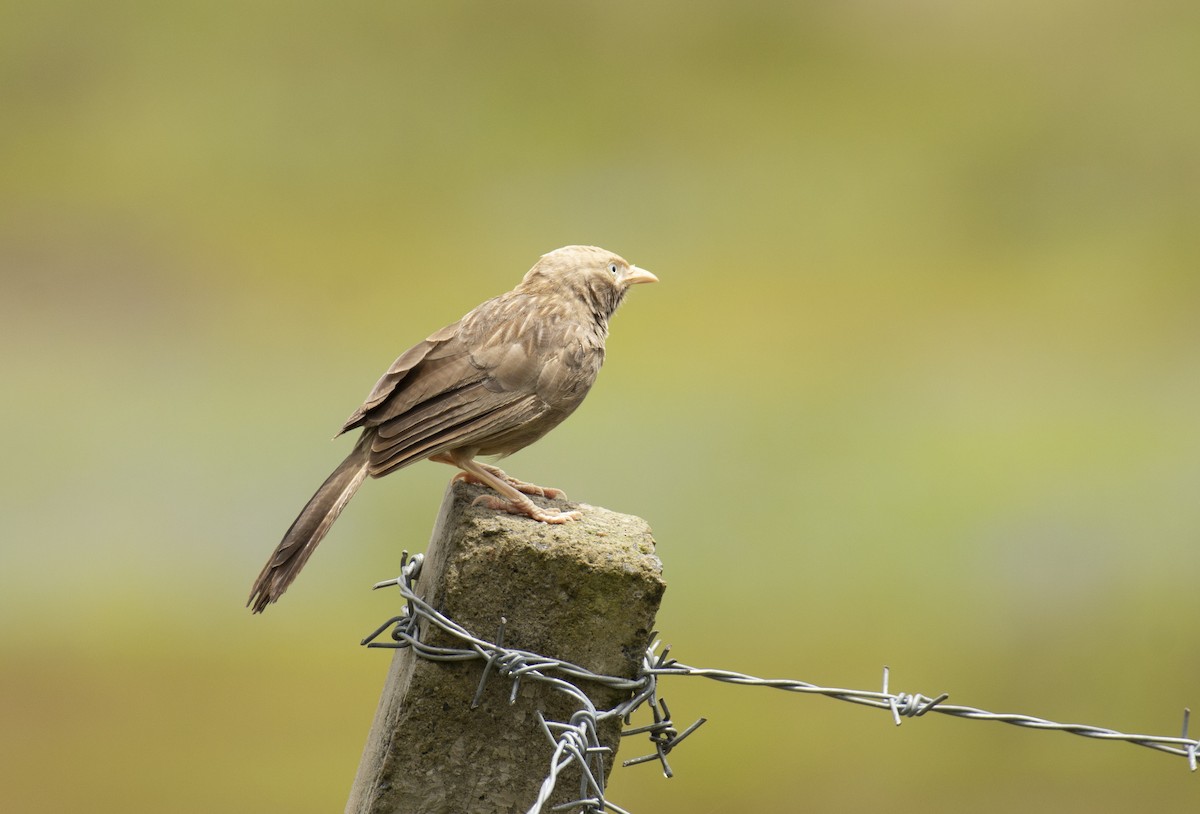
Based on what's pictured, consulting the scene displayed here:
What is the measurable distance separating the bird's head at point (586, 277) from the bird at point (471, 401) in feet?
0.16

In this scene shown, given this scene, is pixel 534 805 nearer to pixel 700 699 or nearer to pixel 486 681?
pixel 486 681

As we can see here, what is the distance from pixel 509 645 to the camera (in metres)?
3.44

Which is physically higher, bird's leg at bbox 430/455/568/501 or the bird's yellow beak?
the bird's yellow beak

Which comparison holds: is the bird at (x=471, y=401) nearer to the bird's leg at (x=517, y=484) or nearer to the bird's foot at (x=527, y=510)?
the bird's leg at (x=517, y=484)

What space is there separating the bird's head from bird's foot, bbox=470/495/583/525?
1811 millimetres

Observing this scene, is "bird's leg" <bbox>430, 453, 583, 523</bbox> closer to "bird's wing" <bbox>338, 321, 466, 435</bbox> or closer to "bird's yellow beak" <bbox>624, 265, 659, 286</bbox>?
"bird's wing" <bbox>338, 321, 466, 435</bbox>

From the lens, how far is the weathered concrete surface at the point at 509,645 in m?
3.43

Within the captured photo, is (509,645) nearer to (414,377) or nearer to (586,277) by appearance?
(414,377)

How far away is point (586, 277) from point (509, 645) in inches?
96.2

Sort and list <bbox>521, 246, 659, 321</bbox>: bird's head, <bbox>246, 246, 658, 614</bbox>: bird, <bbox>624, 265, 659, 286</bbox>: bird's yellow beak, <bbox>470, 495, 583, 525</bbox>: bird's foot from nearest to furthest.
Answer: <bbox>470, 495, 583, 525</bbox>: bird's foot → <bbox>246, 246, 658, 614</bbox>: bird → <bbox>521, 246, 659, 321</bbox>: bird's head → <bbox>624, 265, 659, 286</bbox>: bird's yellow beak

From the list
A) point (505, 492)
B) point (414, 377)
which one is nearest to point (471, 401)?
point (414, 377)

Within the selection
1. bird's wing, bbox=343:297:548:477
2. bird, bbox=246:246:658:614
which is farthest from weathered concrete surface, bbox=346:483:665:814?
bird's wing, bbox=343:297:548:477

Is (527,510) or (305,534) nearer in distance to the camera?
(527,510)

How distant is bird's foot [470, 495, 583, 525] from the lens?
141 inches
